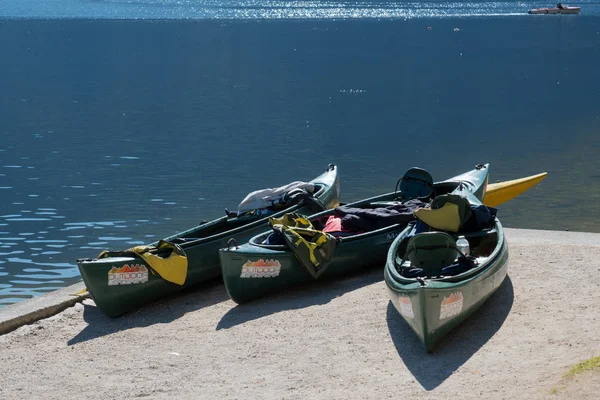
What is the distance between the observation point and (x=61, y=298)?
38.7 ft

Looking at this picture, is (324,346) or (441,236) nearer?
(324,346)

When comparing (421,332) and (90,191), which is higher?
(421,332)

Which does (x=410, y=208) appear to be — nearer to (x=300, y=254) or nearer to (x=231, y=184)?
(x=300, y=254)

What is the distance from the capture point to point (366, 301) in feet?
34.8

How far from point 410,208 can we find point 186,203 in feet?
28.1

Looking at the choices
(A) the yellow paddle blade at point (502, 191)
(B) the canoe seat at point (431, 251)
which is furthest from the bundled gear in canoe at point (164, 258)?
(A) the yellow paddle blade at point (502, 191)

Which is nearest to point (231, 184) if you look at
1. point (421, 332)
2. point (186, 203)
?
point (186, 203)

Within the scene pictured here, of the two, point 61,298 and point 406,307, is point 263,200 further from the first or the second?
point 406,307

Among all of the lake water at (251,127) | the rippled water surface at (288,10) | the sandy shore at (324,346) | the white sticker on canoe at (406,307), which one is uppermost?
the white sticker on canoe at (406,307)

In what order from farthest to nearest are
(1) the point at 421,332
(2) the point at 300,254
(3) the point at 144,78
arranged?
(3) the point at 144,78 → (2) the point at 300,254 → (1) the point at 421,332

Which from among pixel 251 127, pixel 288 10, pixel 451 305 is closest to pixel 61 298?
pixel 451 305

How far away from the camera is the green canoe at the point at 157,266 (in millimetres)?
11078

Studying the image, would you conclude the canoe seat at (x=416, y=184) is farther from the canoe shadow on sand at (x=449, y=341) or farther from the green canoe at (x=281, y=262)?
the canoe shadow on sand at (x=449, y=341)

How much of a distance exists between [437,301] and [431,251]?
1.44 metres
